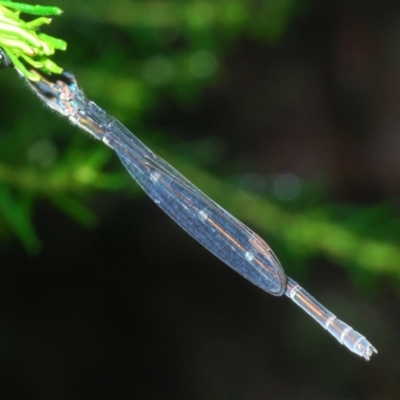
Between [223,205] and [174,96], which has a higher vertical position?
[174,96]

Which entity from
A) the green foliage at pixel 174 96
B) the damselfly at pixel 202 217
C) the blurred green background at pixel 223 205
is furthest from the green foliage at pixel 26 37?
the blurred green background at pixel 223 205

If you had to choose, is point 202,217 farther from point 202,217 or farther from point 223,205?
point 223,205

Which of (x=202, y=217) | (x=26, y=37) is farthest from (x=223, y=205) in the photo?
(x=26, y=37)

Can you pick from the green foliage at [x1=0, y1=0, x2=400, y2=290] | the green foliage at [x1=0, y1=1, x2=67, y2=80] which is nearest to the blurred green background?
the green foliage at [x1=0, y1=0, x2=400, y2=290]

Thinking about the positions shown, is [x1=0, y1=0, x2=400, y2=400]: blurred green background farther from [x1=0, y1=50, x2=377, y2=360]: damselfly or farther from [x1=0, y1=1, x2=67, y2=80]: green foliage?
[x1=0, y1=1, x2=67, y2=80]: green foliage

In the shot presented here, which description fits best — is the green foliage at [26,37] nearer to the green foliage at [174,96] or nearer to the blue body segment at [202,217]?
the blue body segment at [202,217]

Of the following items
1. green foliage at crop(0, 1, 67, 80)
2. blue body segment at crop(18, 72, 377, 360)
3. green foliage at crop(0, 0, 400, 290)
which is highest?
green foliage at crop(0, 0, 400, 290)

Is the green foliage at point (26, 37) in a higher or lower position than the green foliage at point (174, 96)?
lower

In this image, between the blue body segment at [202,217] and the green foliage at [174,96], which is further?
the green foliage at [174,96]
